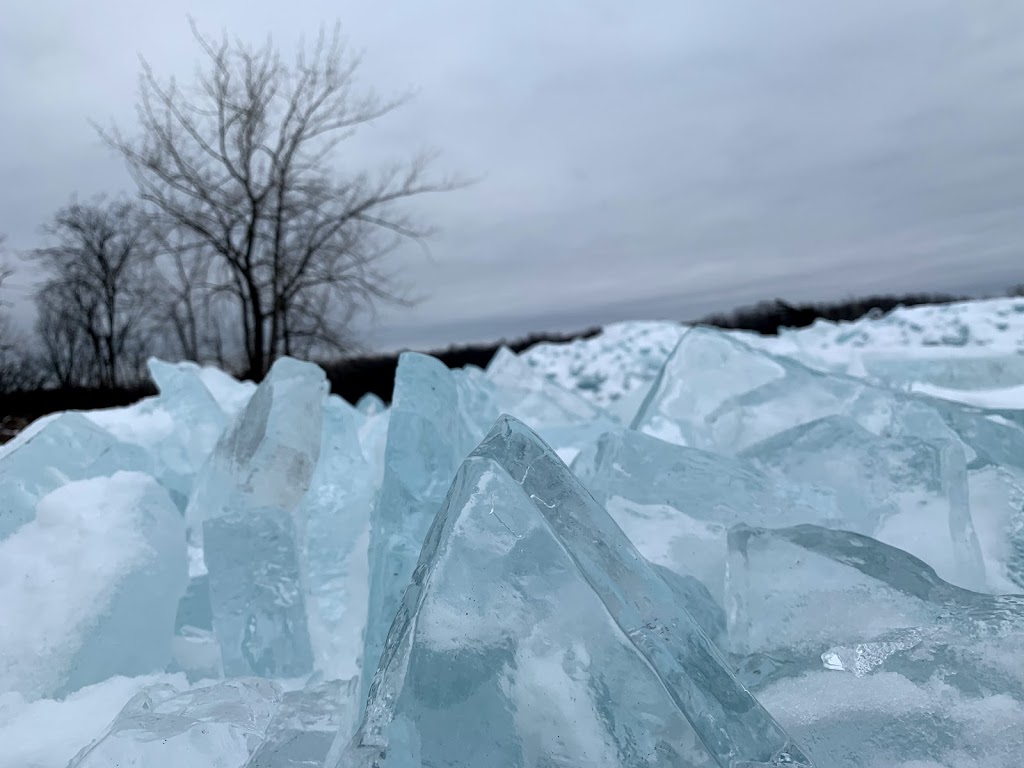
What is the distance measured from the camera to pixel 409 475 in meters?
0.91

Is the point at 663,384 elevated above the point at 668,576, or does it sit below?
above

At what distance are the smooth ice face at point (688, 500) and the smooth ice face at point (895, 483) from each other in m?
0.05

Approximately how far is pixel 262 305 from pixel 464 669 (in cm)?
661

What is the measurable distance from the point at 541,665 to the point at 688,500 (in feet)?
1.71

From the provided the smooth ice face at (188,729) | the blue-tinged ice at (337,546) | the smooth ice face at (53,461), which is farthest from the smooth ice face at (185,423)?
the smooth ice face at (188,729)

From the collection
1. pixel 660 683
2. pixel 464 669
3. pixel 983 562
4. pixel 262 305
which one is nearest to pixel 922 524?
pixel 983 562

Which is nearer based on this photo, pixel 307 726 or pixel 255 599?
pixel 307 726

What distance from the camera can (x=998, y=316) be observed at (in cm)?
359

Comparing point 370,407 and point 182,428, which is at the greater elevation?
point 182,428

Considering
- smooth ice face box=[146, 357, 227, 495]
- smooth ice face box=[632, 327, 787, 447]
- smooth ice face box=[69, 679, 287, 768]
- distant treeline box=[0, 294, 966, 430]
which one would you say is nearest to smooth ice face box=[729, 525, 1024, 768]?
smooth ice face box=[69, 679, 287, 768]

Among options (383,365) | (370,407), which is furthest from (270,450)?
(383,365)

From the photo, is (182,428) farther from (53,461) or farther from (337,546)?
(337,546)

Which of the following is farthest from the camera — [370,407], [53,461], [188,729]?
[370,407]

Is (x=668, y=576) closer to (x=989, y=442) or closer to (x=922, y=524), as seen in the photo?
(x=922, y=524)
